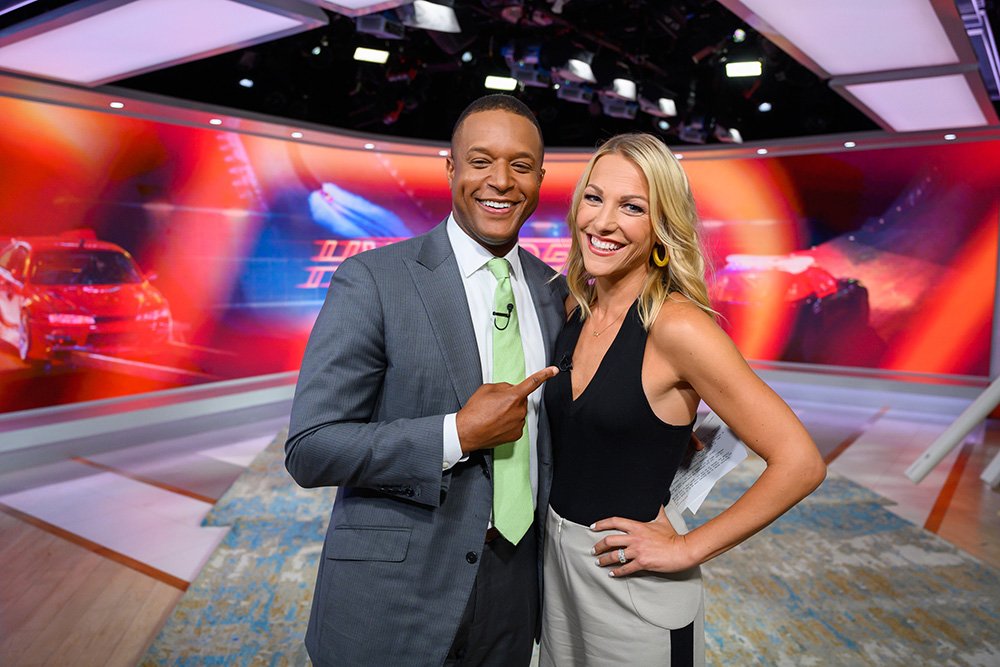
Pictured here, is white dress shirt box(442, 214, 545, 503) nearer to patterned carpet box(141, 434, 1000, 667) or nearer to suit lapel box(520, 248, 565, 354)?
suit lapel box(520, 248, 565, 354)

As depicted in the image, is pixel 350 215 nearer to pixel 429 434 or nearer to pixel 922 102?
pixel 922 102

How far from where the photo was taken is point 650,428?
1580 mm

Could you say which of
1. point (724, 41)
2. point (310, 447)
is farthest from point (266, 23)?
point (724, 41)

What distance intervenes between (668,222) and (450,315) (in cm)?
58

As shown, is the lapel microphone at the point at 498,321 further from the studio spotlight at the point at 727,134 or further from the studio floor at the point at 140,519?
the studio spotlight at the point at 727,134

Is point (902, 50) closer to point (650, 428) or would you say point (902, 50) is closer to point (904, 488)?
point (904, 488)

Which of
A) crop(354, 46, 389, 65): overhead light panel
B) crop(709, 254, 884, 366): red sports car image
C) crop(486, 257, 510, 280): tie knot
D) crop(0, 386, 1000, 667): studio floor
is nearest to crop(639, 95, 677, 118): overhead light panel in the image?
crop(354, 46, 389, 65): overhead light panel

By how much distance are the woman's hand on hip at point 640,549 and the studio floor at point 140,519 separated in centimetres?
256

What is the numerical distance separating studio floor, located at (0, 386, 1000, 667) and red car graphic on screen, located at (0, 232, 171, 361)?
1.05 meters

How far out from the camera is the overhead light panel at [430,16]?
16.0 feet

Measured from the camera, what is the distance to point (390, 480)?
4.69 ft

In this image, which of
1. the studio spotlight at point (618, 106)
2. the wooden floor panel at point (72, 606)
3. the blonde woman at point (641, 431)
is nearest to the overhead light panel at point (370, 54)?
the studio spotlight at point (618, 106)

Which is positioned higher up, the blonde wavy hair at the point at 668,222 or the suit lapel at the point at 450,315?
the blonde wavy hair at the point at 668,222

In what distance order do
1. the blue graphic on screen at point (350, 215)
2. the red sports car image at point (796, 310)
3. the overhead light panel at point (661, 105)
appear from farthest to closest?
the red sports car image at point (796, 310) → the blue graphic on screen at point (350, 215) → the overhead light panel at point (661, 105)
